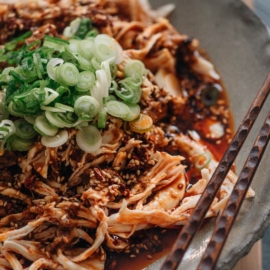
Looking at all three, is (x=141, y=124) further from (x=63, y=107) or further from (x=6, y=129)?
(x=6, y=129)

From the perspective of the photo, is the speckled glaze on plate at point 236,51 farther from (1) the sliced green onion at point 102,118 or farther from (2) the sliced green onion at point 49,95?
(2) the sliced green onion at point 49,95

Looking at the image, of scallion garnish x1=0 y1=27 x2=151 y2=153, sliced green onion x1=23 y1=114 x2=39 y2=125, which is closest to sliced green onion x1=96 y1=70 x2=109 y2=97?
scallion garnish x1=0 y1=27 x2=151 y2=153

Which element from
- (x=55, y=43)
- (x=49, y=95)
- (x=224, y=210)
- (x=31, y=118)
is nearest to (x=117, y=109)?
(x=49, y=95)

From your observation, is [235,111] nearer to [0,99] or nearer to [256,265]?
[256,265]

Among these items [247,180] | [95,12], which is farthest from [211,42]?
[247,180]

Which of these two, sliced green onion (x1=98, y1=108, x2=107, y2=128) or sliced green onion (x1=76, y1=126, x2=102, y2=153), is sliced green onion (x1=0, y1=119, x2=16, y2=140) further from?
sliced green onion (x1=98, y1=108, x2=107, y2=128)

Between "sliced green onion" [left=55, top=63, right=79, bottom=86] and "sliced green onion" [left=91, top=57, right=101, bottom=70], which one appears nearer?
"sliced green onion" [left=55, top=63, right=79, bottom=86]
